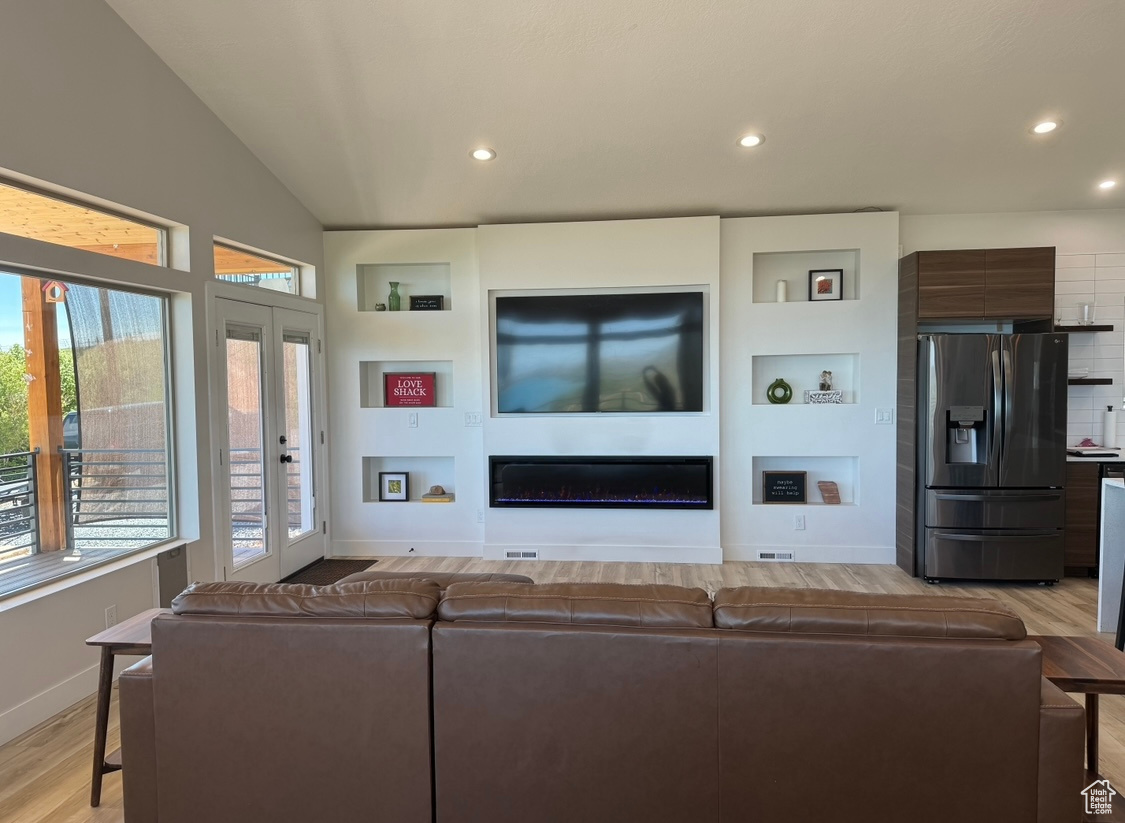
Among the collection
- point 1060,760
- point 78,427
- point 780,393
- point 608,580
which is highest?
point 780,393

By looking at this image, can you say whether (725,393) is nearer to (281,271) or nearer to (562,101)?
(562,101)

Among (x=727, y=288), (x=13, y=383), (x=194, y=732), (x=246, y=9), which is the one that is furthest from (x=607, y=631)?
(x=727, y=288)

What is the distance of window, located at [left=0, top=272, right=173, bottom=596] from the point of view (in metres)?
2.81

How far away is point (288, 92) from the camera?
12.0 ft

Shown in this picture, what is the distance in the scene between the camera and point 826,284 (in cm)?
495

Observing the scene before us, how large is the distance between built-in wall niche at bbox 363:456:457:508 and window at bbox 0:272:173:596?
1.90 metres

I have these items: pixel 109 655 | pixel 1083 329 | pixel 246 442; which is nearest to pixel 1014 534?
pixel 1083 329

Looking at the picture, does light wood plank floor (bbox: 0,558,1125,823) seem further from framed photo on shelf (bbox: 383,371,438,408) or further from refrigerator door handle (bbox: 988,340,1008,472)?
framed photo on shelf (bbox: 383,371,438,408)

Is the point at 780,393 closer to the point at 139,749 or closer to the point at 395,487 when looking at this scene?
the point at 395,487

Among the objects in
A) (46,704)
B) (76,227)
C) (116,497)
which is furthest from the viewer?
(116,497)

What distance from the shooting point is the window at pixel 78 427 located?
281cm

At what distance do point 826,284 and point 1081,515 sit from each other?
239 centimetres

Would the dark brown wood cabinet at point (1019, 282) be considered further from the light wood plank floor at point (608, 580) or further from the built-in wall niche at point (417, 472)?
the built-in wall niche at point (417, 472)

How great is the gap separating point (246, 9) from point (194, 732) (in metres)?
3.21
